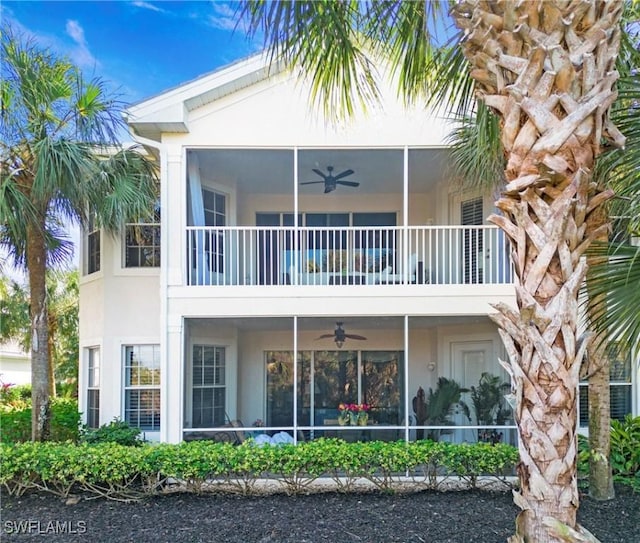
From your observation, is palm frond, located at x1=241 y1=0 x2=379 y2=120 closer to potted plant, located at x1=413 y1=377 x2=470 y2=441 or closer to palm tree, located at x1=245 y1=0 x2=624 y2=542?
palm tree, located at x1=245 y1=0 x2=624 y2=542

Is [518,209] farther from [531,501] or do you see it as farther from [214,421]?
[214,421]

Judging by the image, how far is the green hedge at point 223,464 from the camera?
7.54m

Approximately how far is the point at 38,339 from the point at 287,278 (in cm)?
452

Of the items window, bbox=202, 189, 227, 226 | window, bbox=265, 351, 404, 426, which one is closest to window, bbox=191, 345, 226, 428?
window, bbox=265, 351, 404, 426

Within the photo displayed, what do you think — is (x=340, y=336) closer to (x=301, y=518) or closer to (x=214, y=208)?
(x=214, y=208)

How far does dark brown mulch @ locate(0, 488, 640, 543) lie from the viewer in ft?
20.7

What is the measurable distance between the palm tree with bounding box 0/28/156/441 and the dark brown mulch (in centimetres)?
280

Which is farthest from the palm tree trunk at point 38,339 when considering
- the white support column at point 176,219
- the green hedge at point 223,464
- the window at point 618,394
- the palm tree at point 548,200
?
the window at point 618,394

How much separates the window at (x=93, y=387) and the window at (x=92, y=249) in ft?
5.46

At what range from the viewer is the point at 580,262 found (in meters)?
3.48

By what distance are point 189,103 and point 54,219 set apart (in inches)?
139

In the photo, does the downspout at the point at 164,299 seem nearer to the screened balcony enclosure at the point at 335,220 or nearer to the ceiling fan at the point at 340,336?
the screened balcony enclosure at the point at 335,220

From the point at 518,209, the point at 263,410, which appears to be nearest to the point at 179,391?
the point at 263,410

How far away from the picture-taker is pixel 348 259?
423 inches
